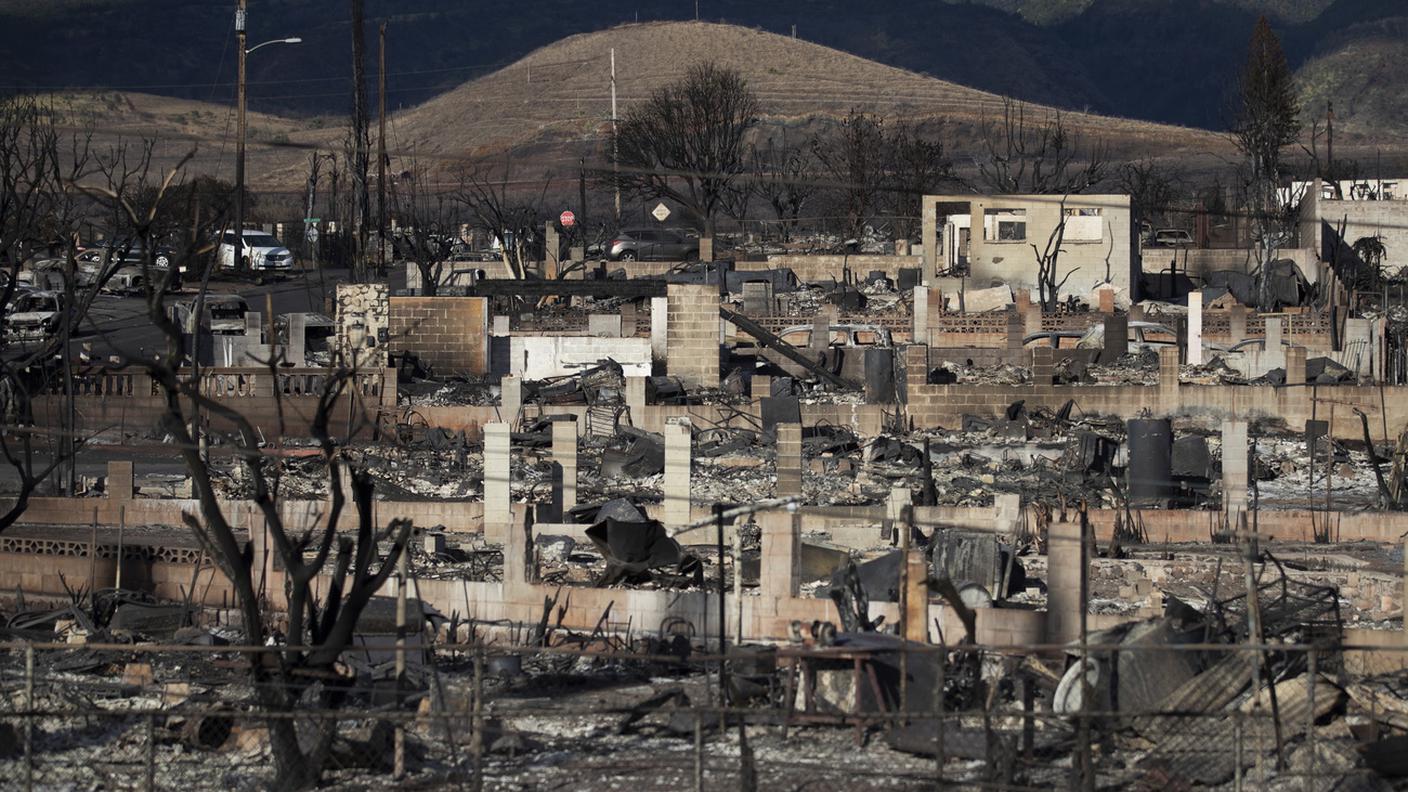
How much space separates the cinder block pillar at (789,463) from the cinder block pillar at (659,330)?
456 inches

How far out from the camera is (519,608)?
19.8m

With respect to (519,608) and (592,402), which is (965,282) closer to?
(592,402)

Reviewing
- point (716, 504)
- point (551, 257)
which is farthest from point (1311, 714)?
point (551, 257)

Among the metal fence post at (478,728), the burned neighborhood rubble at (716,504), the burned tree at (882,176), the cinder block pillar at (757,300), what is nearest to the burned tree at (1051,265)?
the burned neighborhood rubble at (716,504)

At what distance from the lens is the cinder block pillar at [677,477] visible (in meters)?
24.1

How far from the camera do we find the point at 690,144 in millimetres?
76688

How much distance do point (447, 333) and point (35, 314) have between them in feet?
26.5

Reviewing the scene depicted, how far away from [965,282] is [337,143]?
55.0 metres

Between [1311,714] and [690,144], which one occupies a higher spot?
[690,144]

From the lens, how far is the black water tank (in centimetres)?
2794

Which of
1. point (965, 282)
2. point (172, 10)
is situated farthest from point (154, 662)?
point (172, 10)

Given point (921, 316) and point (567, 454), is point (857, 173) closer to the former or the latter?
point (921, 316)

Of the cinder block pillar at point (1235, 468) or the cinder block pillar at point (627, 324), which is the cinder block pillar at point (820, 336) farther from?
the cinder block pillar at point (1235, 468)

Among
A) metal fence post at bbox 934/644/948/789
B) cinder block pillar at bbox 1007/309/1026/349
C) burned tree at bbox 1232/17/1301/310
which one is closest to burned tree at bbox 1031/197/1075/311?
cinder block pillar at bbox 1007/309/1026/349
